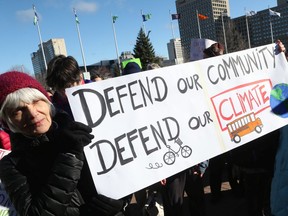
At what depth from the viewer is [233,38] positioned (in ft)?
143

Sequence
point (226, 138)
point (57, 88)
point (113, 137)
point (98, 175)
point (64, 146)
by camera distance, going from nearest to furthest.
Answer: point (64, 146), point (98, 175), point (113, 137), point (226, 138), point (57, 88)

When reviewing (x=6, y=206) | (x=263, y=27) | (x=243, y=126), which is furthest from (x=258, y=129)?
(x=263, y=27)

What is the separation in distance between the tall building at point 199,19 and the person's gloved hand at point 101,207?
40.2 m

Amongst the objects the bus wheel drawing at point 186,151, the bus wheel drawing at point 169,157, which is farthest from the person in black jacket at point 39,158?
the bus wheel drawing at point 186,151

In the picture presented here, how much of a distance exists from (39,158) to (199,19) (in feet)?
134

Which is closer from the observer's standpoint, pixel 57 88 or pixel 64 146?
pixel 64 146

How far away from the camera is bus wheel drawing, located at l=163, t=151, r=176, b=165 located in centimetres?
194

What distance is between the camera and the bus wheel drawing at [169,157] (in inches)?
76.3

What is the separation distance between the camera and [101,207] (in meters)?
1.48

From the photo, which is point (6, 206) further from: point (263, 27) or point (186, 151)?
point (263, 27)

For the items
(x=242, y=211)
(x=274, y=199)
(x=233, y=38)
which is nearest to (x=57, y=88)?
(x=274, y=199)

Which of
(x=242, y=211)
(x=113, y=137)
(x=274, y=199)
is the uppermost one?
(x=113, y=137)

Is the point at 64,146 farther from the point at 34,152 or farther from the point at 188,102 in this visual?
the point at 188,102

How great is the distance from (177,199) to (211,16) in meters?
44.5
